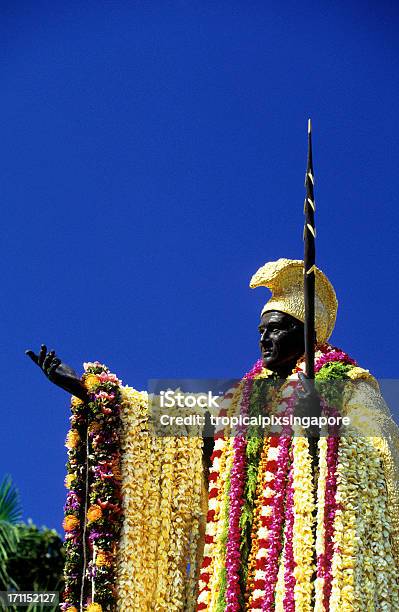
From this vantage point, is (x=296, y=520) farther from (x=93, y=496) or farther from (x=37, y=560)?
(x=37, y=560)

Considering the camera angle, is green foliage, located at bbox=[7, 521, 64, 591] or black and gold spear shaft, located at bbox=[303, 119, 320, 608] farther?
green foliage, located at bbox=[7, 521, 64, 591]

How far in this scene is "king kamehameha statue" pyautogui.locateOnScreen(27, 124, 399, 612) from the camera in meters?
8.02

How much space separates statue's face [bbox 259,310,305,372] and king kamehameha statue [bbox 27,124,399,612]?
1cm

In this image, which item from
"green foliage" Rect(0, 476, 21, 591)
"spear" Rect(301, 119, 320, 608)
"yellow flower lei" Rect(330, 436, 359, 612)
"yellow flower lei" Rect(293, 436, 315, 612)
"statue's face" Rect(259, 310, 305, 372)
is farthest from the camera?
"green foliage" Rect(0, 476, 21, 591)

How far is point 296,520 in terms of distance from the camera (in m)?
8.19

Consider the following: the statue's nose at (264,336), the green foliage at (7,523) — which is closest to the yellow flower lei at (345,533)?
the statue's nose at (264,336)


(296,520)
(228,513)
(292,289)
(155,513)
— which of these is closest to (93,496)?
(155,513)

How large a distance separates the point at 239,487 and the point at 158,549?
2.57 feet

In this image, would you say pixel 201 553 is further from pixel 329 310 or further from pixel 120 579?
pixel 329 310

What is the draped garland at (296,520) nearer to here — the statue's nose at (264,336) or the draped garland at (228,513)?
the draped garland at (228,513)

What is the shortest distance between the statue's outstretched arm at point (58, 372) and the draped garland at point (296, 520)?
1097mm

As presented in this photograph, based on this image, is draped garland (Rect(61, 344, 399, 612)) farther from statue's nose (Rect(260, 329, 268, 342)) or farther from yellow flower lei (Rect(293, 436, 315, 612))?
statue's nose (Rect(260, 329, 268, 342))

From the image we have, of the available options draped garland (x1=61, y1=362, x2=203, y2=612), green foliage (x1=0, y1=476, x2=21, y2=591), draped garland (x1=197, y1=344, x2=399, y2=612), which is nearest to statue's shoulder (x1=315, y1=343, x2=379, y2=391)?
draped garland (x1=197, y1=344, x2=399, y2=612)

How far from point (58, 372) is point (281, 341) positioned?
165cm
